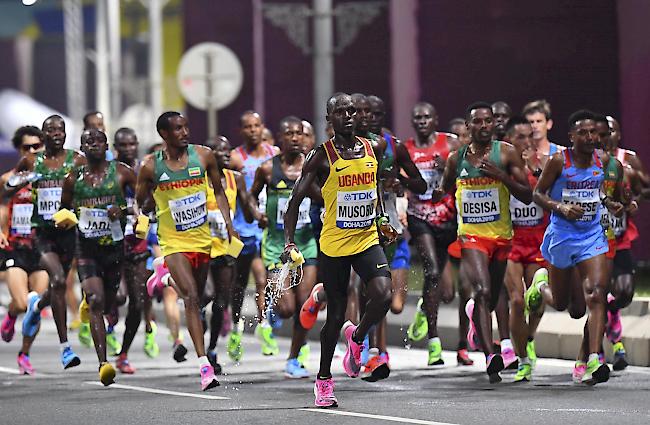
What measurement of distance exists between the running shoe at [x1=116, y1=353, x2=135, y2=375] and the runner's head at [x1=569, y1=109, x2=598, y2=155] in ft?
14.1

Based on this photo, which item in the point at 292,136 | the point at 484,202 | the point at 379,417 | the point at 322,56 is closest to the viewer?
the point at 379,417

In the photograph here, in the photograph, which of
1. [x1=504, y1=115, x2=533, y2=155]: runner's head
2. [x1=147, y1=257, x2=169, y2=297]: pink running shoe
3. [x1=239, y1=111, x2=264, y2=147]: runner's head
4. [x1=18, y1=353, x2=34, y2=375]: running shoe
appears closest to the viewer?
[x1=147, y1=257, x2=169, y2=297]: pink running shoe

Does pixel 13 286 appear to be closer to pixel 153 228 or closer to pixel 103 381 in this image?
pixel 153 228

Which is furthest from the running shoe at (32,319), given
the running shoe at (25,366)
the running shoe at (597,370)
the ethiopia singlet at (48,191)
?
the running shoe at (597,370)

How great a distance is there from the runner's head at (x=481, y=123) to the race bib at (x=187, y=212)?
2116 mm

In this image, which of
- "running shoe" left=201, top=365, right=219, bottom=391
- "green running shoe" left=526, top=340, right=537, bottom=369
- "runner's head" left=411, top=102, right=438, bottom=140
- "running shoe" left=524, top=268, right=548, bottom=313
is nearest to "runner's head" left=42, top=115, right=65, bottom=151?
"running shoe" left=201, top=365, right=219, bottom=391

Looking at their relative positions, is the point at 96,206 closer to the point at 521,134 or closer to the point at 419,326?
the point at 419,326

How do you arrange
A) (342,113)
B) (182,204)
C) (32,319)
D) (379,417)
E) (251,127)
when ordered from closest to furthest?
(379,417) < (342,113) < (182,204) < (32,319) < (251,127)

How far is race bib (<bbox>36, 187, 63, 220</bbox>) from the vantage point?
16656 mm

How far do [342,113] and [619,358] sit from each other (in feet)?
12.6

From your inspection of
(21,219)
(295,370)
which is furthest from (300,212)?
(21,219)

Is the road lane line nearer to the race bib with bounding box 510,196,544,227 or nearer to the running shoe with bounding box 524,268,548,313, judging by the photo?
the running shoe with bounding box 524,268,548,313

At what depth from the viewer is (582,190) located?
1484 cm

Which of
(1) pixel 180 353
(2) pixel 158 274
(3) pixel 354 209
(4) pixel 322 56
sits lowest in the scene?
(1) pixel 180 353
